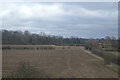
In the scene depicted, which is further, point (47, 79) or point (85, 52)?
point (85, 52)

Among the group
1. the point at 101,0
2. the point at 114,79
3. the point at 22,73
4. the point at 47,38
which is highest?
the point at 101,0

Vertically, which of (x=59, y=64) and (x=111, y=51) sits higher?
(x=111, y=51)

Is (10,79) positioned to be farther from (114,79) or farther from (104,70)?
(104,70)

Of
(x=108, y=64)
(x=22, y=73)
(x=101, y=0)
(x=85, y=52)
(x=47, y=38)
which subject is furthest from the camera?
(x=85, y=52)

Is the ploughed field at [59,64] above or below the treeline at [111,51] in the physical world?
below

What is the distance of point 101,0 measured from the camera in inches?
137

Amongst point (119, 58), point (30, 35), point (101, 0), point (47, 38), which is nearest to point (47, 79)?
point (101, 0)

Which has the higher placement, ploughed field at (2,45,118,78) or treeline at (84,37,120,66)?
treeline at (84,37,120,66)

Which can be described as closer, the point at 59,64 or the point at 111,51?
the point at 111,51

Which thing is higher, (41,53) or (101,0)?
(101,0)

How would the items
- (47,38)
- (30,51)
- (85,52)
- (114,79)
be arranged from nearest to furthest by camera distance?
(114,79) < (47,38) < (30,51) < (85,52)

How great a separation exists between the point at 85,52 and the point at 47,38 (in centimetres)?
432

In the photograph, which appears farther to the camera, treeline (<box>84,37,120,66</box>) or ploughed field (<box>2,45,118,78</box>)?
ploughed field (<box>2,45,118,78</box>)

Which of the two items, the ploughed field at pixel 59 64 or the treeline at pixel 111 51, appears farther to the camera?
the ploughed field at pixel 59 64
